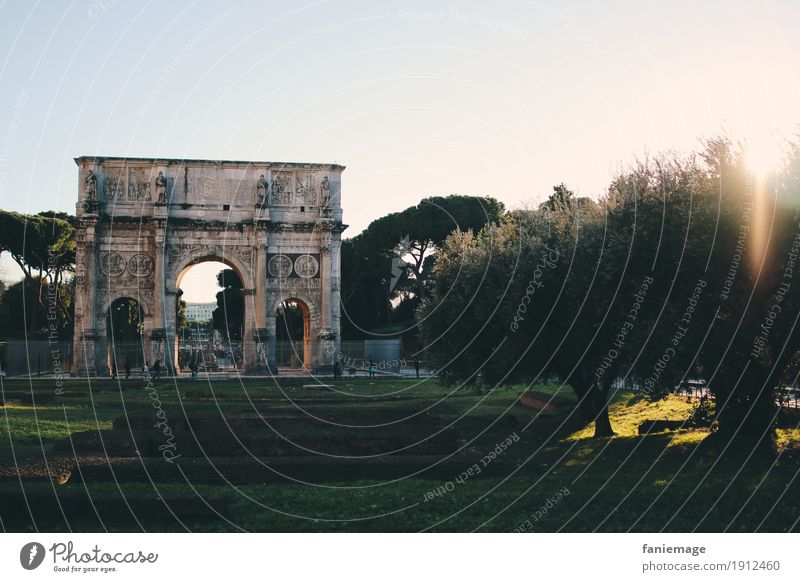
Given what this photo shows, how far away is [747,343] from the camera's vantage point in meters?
17.9

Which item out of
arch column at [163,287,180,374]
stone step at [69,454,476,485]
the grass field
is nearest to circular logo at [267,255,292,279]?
arch column at [163,287,180,374]

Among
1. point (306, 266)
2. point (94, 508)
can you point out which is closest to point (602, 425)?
point (94, 508)

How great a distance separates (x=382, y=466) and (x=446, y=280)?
14112 millimetres

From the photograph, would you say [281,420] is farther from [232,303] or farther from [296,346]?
[232,303]

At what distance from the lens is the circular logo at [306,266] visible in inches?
2087

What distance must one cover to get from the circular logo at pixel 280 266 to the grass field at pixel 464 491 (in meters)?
28.4

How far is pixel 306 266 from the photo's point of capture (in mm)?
53062

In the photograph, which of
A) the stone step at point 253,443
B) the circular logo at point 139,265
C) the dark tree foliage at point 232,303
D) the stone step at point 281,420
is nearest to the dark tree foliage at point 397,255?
the circular logo at point 139,265

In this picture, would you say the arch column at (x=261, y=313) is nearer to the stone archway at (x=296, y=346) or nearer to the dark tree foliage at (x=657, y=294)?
the stone archway at (x=296, y=346)

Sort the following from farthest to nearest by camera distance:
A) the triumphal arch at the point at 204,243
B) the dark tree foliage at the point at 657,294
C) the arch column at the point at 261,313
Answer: the arch column at the point at 261,313 → the triumphal arch at the point at 204,243 → the dark tree foliage at the point at 657,294

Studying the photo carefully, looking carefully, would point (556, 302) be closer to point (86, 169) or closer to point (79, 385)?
point (79, 385)

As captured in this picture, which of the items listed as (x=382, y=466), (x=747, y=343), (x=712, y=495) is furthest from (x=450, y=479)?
(x=747, y=343)
